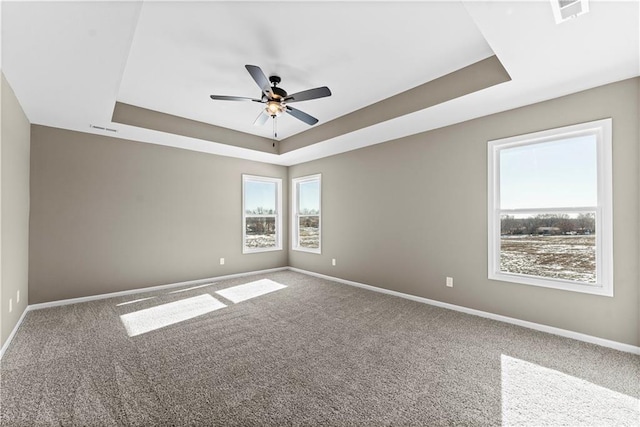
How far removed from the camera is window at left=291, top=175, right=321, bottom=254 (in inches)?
227

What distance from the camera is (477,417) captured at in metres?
1.66

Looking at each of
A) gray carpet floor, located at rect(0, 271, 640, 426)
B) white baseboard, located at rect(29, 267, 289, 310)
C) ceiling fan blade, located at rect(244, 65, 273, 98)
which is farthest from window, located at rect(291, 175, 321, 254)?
ceiling fan blade, located at rect(244, 65, 273, 98)

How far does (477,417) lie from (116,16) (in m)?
3.42

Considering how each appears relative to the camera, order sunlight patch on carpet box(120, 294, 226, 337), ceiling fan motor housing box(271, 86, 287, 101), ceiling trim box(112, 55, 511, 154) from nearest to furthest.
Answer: ceiling trim box(112, 55, 511, 154)
ceiling fan motor housing box(271, 86, 287, 101)
sunlight patch on carpet box(120, 294, 226, 337)

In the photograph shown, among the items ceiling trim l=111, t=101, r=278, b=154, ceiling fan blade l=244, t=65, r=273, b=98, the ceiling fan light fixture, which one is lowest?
the ceiling fan light fixture

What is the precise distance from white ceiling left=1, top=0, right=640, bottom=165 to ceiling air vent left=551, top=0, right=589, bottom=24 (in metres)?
0.06

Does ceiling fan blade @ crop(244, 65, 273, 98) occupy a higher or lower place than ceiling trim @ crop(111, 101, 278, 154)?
lower

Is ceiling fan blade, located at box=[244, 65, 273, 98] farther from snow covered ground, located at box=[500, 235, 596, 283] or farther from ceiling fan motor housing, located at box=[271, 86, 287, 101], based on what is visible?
snow covered ground, located at box=[500, 235, 596, 283]

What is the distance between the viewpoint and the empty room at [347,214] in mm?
1830

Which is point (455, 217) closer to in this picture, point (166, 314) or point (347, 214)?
point (347, 214)

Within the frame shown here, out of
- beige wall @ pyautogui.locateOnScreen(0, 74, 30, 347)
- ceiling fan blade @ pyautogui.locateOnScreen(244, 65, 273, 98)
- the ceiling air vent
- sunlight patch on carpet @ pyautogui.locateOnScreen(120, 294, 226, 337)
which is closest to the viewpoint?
the ceiling air vent

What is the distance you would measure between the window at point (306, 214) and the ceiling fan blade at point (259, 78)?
3038 mm

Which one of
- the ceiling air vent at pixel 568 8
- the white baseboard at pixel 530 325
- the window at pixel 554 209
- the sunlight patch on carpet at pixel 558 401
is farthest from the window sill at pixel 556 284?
the ceiling air vent at pixel 568 8

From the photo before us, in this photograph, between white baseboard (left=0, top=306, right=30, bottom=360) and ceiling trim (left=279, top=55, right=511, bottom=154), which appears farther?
ceiling trim (left=279, top=55, right=511, bottom=154)
